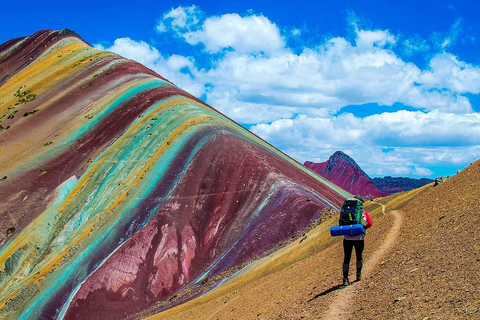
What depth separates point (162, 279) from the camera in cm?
3056

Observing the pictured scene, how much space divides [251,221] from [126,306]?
10.7 metres

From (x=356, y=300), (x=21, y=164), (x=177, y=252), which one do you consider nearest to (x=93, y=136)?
(x=21, y=164)

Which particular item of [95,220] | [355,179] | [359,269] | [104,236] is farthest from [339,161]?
[359,269]

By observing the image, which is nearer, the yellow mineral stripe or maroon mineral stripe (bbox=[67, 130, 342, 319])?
maroon mineral stripe (bbox=[67, 130, 342, 319])

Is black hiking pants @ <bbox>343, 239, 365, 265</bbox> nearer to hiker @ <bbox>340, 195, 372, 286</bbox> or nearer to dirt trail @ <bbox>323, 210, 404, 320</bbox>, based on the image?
hiker @ <bbox>340, 195, 372, 286</bbox>

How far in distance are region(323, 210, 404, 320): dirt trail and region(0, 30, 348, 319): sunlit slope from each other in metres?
15.0

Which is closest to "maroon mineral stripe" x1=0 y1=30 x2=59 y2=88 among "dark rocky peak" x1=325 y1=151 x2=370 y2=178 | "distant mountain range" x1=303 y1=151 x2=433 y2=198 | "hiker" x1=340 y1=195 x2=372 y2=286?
"distant mountain range" x1=303 y1=151 x2=433 y2=198

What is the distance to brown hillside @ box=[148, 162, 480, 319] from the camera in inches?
369

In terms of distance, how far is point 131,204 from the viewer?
35938 millimetres

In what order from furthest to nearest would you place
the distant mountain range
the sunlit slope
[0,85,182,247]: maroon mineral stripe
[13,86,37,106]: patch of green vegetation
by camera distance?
the distant mountain range, [13,86,37,106]: patch of green vegetation, [0,85,182,247]: maroon mineral stripe, the sunlit slope

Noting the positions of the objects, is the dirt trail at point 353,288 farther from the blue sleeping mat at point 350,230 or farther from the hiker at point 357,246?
the blue sleeping mat at point 350,230

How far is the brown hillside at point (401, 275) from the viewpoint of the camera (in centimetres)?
938

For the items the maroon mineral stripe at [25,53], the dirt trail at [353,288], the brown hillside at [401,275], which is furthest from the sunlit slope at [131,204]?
the maroon mineral stripe at [25,53]

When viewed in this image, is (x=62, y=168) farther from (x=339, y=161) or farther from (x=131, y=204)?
(x=339, y=161)
